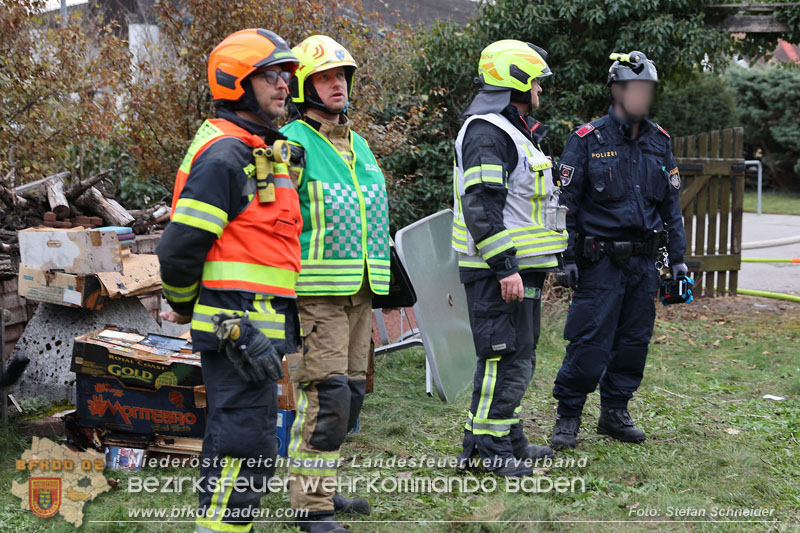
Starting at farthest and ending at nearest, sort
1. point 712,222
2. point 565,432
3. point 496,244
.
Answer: point 712,222 → point 565,432 → point 496,244

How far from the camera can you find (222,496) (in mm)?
2854

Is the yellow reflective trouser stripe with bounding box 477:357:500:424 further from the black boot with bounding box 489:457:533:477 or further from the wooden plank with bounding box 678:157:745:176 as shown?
the wooden plank with bounding box 678:157:745:176

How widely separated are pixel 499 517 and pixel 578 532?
36 centimetres

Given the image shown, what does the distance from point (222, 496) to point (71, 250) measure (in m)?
2.24

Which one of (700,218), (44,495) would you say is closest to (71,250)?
(44,495)

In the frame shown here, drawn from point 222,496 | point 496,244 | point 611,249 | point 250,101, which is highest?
point 250,101

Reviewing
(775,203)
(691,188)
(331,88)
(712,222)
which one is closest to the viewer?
(331,88)

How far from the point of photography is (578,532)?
3.53 m

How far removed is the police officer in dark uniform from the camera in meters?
4.54

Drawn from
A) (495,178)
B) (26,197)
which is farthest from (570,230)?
(26,197)

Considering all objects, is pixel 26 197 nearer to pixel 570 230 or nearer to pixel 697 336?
pixel 570 230

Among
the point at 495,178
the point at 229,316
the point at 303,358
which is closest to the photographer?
the point at 229,316

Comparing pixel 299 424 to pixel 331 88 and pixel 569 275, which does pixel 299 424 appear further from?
pixel 569 275

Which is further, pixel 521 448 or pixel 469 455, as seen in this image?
pixel 521 448
